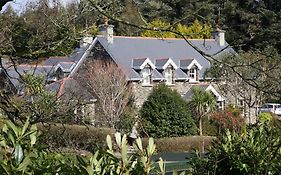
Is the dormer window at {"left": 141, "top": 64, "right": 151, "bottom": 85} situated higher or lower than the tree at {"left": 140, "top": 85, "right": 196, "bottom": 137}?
higher

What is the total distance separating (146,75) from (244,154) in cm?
2502

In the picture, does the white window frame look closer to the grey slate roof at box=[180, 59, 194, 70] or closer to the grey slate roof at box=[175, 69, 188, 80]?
the grey slate roof at box=[175, 69, 188, 80]

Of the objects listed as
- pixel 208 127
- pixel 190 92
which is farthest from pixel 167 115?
pixel 190 92

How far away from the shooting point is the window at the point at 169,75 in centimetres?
3169

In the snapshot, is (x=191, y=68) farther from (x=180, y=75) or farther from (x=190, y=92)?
(x=190, y=92)

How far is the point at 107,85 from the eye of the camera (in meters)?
27.0

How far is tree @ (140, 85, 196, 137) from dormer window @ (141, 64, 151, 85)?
2.37 m

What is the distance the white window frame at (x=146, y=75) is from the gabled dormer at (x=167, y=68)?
0.74 meters

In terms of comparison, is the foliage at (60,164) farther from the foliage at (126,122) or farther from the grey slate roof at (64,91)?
the foliage at (126,122)

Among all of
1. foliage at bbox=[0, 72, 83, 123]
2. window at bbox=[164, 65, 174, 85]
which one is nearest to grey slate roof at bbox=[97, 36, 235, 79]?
window at bbox=[164, 65, 174, 85]

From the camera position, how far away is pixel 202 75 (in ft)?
108

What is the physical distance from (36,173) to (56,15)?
4417 millimetres

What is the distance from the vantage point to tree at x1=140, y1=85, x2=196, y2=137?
2658 centimetres

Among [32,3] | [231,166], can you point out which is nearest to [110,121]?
[32,3]
